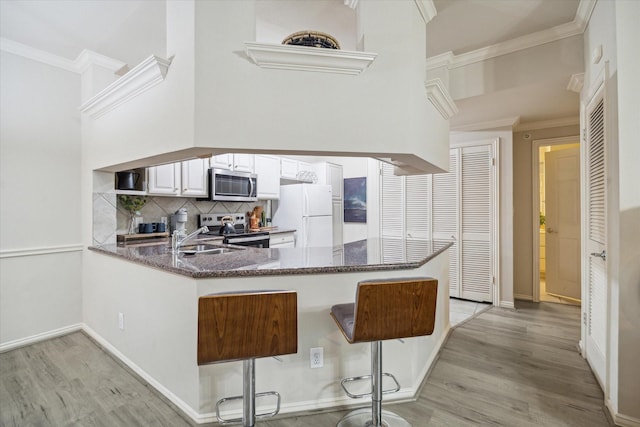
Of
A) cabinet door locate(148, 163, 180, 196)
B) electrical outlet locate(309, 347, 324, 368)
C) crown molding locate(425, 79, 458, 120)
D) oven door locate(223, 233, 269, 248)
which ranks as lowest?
electrical outlet locate(309, 347, 324, 368)

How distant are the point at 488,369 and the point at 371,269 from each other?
56.3 inches

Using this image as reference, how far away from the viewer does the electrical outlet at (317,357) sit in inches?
75.7

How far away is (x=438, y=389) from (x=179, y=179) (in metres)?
3.22

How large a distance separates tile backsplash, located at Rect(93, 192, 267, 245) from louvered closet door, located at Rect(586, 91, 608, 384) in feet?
13.3

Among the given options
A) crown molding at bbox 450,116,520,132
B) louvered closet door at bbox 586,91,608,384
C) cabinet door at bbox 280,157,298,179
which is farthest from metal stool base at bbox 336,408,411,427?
cabinet door at bbox 280,157,298,179

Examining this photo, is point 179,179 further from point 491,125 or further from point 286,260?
point 491,125

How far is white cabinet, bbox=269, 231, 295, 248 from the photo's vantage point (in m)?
4.53

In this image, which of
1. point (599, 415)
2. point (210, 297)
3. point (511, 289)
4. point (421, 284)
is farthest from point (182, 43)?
point (511, 289)

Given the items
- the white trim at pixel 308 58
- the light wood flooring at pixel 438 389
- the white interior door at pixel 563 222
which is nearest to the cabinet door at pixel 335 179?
the white interior door at pixel 563 222

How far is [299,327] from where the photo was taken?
1.90 meters

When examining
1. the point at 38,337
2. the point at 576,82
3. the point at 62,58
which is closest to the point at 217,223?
the point at 38,337

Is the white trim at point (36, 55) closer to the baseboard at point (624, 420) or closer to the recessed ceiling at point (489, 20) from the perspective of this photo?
the recessed ceiling at point (489, 20)

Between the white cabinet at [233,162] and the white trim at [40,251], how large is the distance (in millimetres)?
1684

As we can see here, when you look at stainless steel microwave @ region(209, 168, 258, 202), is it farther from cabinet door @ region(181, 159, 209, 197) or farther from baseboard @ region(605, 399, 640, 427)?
baseboard @ region(605, 399, 640, 427)
